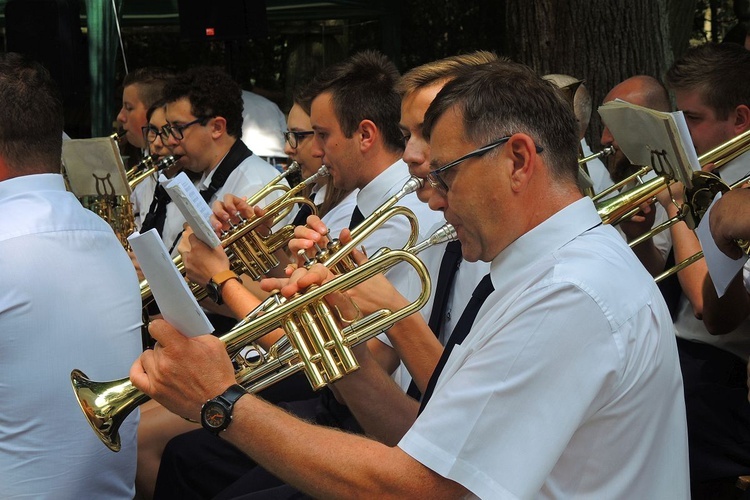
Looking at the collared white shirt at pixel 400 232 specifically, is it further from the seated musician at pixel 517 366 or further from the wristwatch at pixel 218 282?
the seated musician at pixel 517 366

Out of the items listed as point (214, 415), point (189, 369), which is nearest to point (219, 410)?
point (214, 415)

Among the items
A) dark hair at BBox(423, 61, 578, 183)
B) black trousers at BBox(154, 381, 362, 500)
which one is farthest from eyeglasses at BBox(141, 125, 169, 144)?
dark hair at BBox(423, 61, 578, 183)

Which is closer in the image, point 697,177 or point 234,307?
point 697,177

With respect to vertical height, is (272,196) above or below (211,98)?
below

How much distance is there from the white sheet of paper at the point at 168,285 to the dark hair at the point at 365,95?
183cm

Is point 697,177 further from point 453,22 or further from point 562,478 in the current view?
point 453,22

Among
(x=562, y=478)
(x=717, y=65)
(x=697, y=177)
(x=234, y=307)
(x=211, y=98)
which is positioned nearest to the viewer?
(x=562, y=478)

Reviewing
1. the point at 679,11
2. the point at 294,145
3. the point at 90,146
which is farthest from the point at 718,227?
the point at 679,11

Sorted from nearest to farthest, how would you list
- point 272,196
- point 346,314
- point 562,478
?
point 562,478 → point 346,314 → point 272,196

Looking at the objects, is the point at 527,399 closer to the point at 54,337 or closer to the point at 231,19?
the point at 54,337

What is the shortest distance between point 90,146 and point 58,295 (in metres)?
2.10

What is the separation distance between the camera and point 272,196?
16.3ft

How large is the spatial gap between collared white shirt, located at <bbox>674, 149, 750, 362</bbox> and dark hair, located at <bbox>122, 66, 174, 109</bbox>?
410cm

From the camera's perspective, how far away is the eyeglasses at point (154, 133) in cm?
536
